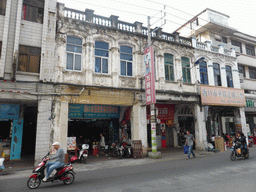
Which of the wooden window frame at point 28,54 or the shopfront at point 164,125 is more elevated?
the wooden window frame at point 28,54

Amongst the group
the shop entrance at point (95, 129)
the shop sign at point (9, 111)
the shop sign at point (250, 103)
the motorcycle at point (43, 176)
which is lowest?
the motorcycle at point (43, 176)

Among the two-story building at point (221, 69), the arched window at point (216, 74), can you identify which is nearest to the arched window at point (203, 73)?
the two-story building at point (221, 69)

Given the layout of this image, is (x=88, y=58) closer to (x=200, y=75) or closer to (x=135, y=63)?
(x=135, y=63)

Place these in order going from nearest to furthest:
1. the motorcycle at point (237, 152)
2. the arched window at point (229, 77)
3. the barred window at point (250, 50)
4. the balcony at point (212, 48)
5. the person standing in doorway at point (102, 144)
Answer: the motorcycle at point (237, 152) < the person standing in doorway at point (102, 144) < the balcony at point (212, 48) < the arched window at point (229, 77) < the barred window at point (250, 50)

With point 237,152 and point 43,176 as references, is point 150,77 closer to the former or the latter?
point 237,152

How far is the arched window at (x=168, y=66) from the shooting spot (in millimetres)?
16031

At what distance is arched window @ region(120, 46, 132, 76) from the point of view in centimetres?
1428

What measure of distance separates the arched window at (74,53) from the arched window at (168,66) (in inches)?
296

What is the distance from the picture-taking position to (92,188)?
577cm

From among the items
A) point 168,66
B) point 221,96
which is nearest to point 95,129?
point 168,66

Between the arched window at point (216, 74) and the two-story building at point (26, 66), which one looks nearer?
the two-story building at point (26, 66)

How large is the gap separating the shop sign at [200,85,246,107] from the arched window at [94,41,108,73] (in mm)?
9309

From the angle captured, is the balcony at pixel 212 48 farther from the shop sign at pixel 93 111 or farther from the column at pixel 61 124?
the column at pixel 61 124

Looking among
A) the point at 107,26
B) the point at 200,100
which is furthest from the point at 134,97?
the point at 200,100
